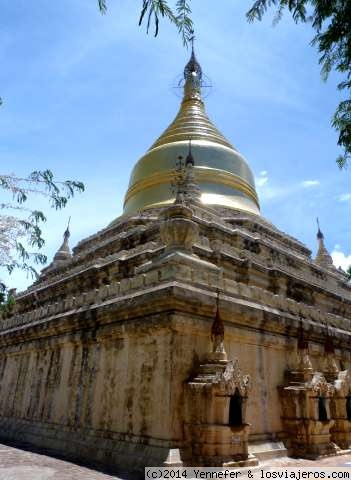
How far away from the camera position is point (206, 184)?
23.0 meters

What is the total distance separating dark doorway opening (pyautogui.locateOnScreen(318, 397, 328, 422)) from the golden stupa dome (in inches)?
489

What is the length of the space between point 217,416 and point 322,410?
3859 millimetres

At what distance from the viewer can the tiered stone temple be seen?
8219 mm

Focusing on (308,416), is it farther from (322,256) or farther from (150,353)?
(322,256)

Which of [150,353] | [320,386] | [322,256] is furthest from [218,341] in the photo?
[322,256]

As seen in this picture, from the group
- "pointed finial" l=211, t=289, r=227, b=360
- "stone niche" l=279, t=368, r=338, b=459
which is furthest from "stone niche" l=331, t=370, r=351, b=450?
"pointed finial" l=211, t=289, r=227, b=360

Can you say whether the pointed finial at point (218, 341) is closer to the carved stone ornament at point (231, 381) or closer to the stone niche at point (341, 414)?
the carved stone ornament at point (231, 381)

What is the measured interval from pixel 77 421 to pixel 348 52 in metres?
10.9

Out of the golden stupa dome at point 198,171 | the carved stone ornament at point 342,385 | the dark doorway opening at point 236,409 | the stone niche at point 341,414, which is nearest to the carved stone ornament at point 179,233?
the dark doorway opening at point 236,409

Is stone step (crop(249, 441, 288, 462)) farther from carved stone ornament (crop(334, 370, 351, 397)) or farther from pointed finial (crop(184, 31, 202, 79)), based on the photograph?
pointed finial (crop(184, 31, 202, 79))

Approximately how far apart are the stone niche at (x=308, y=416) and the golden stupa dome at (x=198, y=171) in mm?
12169

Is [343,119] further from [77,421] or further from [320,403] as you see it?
[77,421]

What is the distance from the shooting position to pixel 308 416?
10.0 m

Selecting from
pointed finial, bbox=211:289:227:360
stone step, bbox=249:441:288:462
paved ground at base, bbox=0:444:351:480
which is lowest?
paved ground at base, bbox=0:444:351:480
